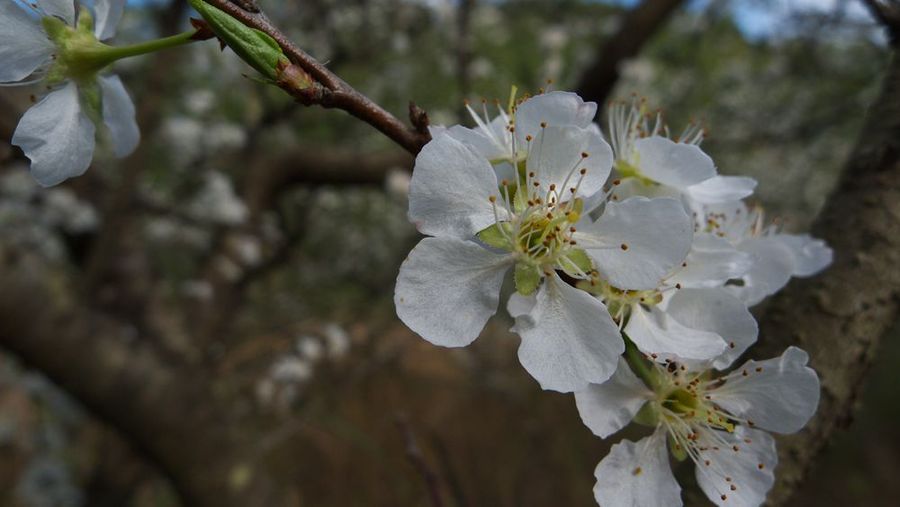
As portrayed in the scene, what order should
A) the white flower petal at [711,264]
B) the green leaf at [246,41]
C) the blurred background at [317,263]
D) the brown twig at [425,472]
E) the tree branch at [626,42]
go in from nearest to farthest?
the green leaf at [246,41] < the white flower petal at [711,264] < the brown twig at [425,472] < the blurred background at [317,263] < the tree branch at [626,42]

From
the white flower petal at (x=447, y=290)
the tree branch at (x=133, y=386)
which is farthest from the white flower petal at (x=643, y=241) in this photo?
the tree branch at (x=133, y=386)

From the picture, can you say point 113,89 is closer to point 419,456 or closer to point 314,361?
point 419,456

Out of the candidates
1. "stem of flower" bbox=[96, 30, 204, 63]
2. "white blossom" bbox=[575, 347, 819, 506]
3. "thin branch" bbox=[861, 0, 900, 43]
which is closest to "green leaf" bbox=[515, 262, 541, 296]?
"white blossom" bbox=[575, 347, 819, 506]

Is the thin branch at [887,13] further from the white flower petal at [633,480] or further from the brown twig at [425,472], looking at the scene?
the brown twig at [425,472]

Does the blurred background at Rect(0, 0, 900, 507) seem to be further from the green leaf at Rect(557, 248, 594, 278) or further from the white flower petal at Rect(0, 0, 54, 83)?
the white flower petal at Rect(0, 0, 54, 83)

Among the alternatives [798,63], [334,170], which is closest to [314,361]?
[334,170]

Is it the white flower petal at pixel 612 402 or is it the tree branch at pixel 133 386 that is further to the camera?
the tree branch at pixel 133 386

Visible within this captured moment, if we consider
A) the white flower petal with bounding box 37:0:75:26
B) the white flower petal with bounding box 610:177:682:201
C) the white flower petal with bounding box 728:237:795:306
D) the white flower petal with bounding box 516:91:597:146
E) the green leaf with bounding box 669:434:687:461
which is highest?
the white flower petal with bounding box 516:91:597:146
